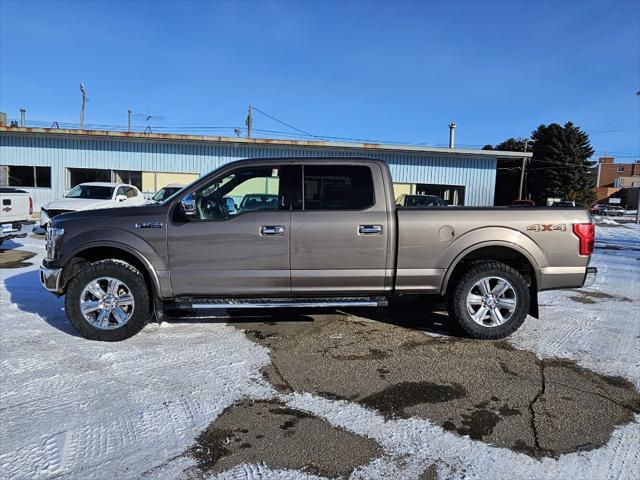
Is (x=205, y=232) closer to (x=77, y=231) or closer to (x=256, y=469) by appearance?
(x=77, y=231)

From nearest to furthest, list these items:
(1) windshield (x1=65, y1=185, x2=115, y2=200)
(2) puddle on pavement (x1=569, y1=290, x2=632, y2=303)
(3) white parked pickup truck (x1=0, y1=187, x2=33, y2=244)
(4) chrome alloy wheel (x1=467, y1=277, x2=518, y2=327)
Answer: (4) chrome alloy wheel (x1=467, y1=277, x2=518, y2=327) < (2) puddle on pavement (x1=569, y1=290, x2=632, y2=303) < (3) white parked pickup truck (x1=0, y1=187, x2=33, y2=244) < (1) windshield (x1=65, y1=185, x2=115, y2=200)

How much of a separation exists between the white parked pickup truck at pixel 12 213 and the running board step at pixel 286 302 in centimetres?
692

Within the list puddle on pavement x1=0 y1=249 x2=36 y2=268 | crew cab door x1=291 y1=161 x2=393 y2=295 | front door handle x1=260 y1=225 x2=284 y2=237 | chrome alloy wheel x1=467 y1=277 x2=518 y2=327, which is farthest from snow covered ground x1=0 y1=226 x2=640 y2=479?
puddle on pavement x1=0 y1=249 x2=36 y2=268

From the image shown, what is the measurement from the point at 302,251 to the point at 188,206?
1.26 meters

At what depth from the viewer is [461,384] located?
12.5 ft

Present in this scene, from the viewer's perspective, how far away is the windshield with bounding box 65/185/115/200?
46.4ft

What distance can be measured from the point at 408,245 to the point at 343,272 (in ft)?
2.41

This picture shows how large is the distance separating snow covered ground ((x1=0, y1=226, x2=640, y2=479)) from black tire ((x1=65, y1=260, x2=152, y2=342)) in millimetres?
122

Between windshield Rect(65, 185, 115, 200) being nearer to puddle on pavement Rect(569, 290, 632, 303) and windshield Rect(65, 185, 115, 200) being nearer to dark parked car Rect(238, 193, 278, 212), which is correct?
dark parked car Rect(238, 193, 278, 212)

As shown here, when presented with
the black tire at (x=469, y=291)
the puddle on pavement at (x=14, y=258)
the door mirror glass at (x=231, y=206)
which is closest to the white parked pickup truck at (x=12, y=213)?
the puddle on pavement at (x=14, y=258)

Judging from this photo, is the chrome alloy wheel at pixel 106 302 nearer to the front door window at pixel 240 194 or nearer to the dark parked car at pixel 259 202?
the front door window at pixel 240 194

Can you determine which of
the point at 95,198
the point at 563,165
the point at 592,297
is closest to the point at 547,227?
the point at 592,297

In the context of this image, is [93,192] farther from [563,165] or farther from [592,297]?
[563,165]

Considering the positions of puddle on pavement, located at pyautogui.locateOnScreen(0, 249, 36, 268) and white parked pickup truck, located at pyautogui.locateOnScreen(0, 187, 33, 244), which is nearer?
puddle on pavement, located at pyautogui.locateOnScreen(0, 249, 36, 268)
